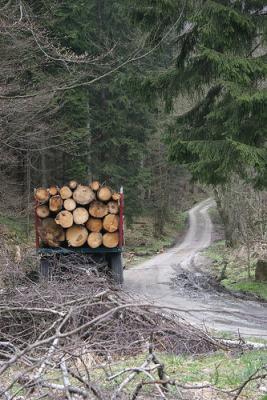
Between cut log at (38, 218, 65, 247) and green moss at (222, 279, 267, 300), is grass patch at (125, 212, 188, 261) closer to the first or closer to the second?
green moss at (222, 279, 267, 300)

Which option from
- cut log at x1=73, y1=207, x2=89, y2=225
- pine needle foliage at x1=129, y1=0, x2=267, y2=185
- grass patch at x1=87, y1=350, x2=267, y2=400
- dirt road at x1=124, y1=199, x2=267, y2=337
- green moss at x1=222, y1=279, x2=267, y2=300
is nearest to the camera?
grass patch at x1=87, y1=350, x2=267, y2=400

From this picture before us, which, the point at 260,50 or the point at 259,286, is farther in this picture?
the point at 259,286

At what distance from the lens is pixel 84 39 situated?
1139 inches

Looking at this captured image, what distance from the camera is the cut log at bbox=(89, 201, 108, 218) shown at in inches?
532

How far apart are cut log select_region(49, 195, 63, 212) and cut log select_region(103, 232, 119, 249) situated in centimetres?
131

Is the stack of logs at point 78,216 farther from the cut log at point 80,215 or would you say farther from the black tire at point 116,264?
the black tire at point 116,264

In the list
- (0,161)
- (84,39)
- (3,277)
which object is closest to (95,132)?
(84,39)

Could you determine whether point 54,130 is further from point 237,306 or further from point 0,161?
point 237,306

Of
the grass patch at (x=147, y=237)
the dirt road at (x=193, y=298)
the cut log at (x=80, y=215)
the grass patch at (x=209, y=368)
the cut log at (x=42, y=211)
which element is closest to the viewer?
the grass patch at (x=209, y=368)

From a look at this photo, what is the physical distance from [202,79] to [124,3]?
9.44 feet

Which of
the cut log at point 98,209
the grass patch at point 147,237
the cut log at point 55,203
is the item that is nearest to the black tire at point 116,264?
the cut log at point 98,209

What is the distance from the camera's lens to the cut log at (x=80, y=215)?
13409mm

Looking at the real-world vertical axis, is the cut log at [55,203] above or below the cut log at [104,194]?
below

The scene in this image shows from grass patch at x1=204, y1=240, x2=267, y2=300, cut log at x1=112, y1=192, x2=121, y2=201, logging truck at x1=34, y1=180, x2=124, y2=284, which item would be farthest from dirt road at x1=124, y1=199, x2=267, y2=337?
cut log at x1=112, y1=192, x2=121, y2=201
